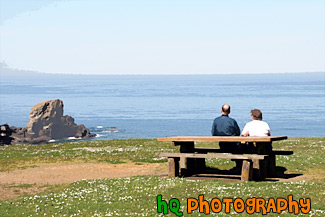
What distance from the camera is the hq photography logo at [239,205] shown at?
1642cm

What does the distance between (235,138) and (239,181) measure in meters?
1.71

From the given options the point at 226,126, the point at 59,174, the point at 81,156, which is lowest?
the point at 59,174

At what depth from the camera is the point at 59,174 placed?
27.0 metres

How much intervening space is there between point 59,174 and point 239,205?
40.8 feet

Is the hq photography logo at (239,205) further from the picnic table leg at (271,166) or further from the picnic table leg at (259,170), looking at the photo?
the picnic table leg at (271,166)

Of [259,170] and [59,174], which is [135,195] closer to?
[259,170]

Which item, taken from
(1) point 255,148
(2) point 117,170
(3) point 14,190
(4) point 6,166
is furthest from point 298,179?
(4) point 6,166

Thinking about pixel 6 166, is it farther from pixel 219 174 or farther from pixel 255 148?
pixel 255 148

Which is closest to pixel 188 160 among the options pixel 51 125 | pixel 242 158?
pixel 242 158

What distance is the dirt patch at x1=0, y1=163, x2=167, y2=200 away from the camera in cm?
2373

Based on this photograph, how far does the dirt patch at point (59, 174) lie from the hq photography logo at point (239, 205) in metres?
7.87

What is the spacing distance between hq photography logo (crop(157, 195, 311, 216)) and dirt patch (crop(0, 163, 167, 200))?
7.87m

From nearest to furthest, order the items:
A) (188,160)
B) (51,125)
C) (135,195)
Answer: (135,195)
(188,160)
(51,125)

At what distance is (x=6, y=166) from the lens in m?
30.5
